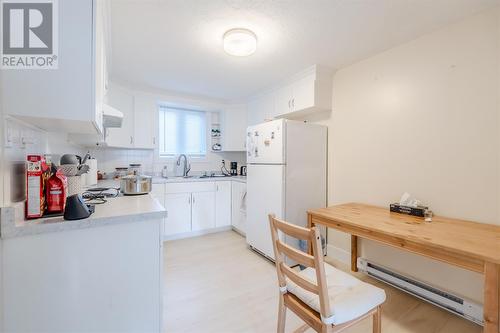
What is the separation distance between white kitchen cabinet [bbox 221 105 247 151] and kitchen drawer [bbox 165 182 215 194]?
0.86 metres

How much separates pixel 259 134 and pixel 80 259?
6.79 feet

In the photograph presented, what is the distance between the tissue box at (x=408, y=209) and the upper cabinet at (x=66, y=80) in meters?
2.29

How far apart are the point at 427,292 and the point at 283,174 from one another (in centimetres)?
155

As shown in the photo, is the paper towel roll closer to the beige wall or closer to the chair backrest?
the chair backrest

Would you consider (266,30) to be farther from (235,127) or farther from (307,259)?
(235,127)

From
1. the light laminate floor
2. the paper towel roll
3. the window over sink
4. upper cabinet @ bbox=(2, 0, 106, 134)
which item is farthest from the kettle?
the window over sink

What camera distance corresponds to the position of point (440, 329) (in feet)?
5.09

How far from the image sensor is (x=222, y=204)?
11.7 ft

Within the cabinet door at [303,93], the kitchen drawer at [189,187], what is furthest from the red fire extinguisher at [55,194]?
the cabinet door at [303,93]

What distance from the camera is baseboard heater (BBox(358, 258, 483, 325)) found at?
159 centimetres

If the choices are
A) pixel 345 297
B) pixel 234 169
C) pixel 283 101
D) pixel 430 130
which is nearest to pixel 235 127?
pixel 234 169

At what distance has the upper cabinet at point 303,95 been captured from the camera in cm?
257

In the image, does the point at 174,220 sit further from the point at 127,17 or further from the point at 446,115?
the point at 446,115

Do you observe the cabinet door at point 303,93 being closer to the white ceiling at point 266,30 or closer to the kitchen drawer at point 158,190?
the white ceiling at point 266,30
